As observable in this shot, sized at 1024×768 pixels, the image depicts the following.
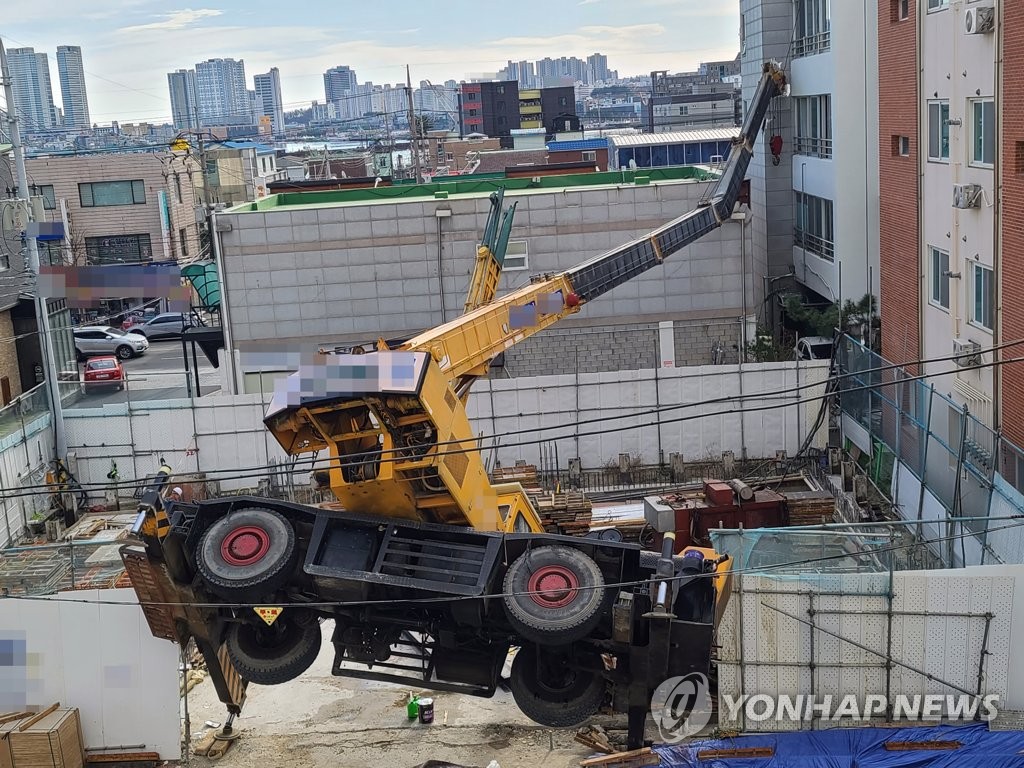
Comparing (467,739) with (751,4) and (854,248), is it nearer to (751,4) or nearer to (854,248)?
(854,248)

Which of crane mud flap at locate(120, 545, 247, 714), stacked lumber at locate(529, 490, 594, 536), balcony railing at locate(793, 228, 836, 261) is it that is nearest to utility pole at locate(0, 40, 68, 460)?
stacked lumber at locate(529, 490, 594, 536)

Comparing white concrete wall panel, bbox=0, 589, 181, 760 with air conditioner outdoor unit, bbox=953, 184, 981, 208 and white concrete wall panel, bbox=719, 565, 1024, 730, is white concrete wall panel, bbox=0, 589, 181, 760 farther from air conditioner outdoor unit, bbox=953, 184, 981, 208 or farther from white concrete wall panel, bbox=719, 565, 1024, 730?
air conditioner outdoor unit, bbox=953, 184, 981, 208

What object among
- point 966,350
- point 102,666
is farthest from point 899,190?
point 102,666

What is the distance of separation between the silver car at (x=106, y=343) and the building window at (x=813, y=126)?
23.6 m

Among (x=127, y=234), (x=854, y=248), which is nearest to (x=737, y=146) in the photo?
(x=854, y=248)

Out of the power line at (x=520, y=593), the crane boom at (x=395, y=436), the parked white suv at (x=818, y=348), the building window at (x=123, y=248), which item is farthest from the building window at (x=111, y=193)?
the power line at (x=520, y=593)

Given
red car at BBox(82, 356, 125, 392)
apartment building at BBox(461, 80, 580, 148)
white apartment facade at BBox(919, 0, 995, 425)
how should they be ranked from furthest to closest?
apartment building at BBox(461, 80, 580, 148) < red car at BBox(82, 356, 125, 392) < white apartment facade at BBox(919, 0, 995, 425)

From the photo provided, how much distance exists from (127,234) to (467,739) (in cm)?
3681

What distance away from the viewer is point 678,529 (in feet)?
61.2

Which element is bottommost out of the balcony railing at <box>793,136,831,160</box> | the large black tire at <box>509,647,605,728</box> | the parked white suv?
the large black tire at <box>509,647,605,728</box>

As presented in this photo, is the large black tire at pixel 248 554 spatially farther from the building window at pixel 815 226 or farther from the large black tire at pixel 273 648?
the building window at pixel 815 226

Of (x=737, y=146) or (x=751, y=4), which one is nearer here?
(x=737, y=146)

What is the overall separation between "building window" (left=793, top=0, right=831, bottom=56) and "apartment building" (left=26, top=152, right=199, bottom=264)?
82.6ft

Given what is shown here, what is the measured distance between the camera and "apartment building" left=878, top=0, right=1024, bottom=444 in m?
16.1
